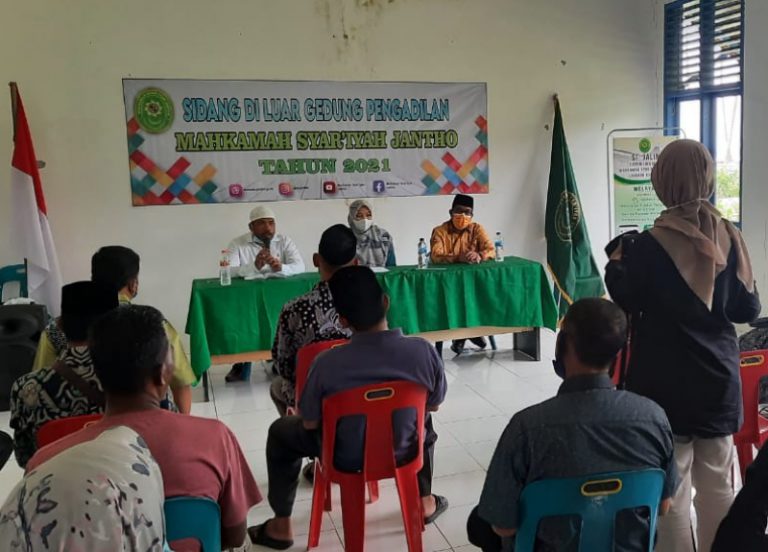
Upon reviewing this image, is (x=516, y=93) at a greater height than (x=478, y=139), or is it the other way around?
(x=516, y=93)

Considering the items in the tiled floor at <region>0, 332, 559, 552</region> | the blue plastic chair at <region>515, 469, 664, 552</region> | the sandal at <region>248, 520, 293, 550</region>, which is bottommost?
the tiled floor at <region>0, 332, 559, 552</region>

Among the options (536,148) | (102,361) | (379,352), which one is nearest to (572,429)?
(379,352)

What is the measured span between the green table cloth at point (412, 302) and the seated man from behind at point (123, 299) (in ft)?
5.46

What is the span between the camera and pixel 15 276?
5109 millimetres

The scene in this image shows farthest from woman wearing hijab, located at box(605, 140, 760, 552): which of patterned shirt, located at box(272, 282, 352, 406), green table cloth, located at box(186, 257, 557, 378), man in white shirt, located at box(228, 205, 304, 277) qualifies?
man in white shirt, located at box(228, 205, 304, 277)

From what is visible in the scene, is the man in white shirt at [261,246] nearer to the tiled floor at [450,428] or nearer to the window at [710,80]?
the tiled floor at [450,428]

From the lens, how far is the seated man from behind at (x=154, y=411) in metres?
1.38

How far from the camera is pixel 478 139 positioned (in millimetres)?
6207

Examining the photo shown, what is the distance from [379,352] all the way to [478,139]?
4.39 m

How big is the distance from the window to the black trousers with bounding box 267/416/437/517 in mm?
4740

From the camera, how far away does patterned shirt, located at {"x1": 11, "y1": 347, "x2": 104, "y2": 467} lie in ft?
6.11

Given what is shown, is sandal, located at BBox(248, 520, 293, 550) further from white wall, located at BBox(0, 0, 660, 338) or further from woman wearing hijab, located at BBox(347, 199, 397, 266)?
white wall, located at BBox(0, 0, 660, 338)

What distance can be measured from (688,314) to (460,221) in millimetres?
3301

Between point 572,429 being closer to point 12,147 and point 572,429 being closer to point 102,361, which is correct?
A: point 102,361
